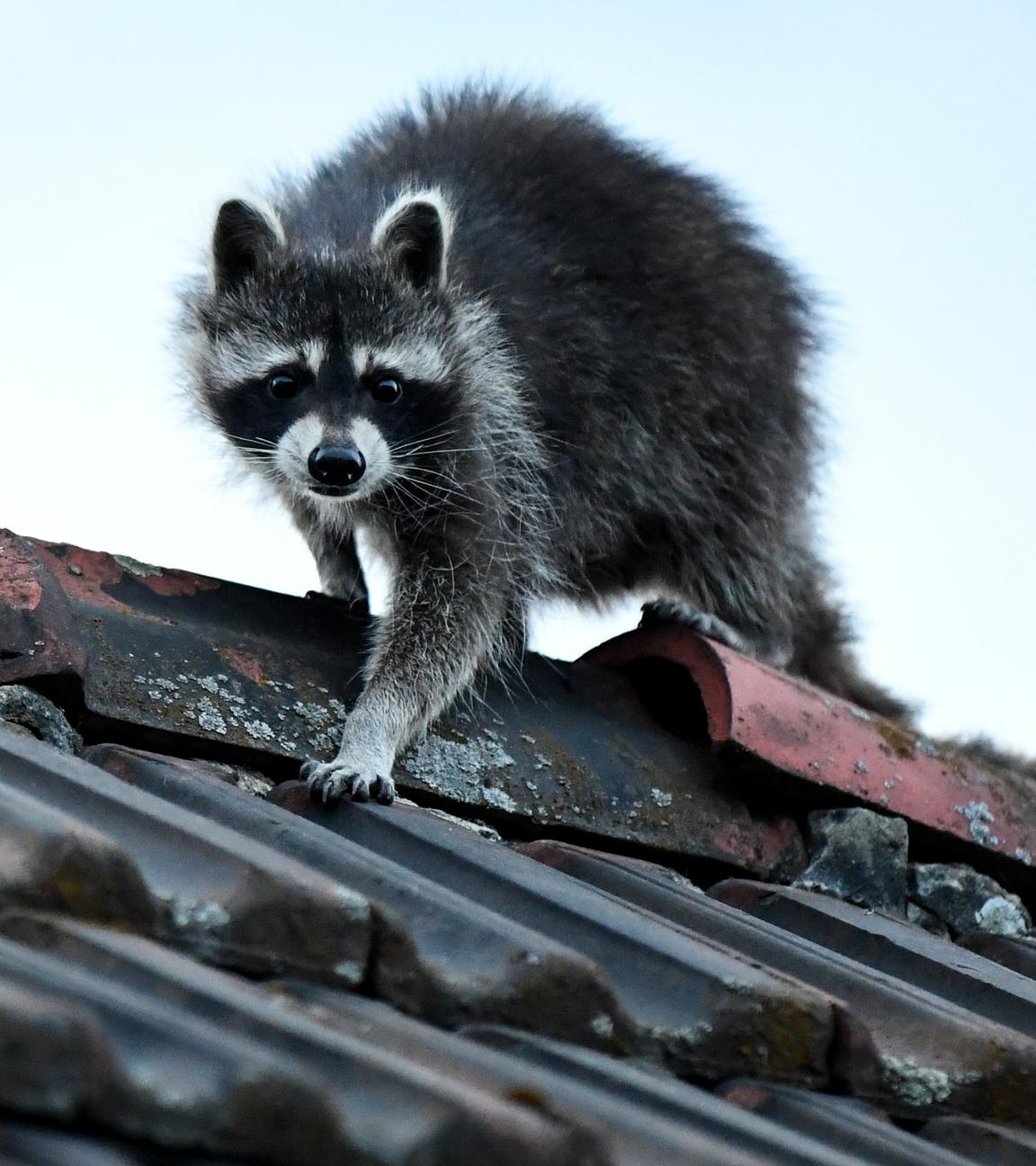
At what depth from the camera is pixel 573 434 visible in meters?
3.39

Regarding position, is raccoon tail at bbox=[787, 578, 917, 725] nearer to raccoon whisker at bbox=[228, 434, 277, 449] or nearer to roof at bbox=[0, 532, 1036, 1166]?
roof at bbox=[0, 532, 1036, 1166]

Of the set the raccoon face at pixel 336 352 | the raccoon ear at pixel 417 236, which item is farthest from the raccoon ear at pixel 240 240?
the raccoon ear at pixel 417 236

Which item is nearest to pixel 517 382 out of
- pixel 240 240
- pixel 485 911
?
pixel 240 240

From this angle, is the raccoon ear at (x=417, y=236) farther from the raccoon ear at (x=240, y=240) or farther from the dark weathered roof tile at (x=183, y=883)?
the dark weathered roof tile at (x=183, y=883)

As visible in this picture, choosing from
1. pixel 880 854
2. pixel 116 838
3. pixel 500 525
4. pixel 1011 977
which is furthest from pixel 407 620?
pixel 116 838

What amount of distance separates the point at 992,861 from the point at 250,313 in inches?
66.2

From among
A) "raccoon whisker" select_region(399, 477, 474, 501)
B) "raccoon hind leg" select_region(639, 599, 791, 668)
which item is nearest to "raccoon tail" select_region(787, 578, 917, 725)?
"raccoon hind leg" select_region(639, 599, 791, 668)

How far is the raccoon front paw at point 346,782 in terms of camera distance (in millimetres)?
1970

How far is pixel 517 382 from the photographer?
3264mm

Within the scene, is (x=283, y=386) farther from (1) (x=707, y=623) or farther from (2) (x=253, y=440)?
(1) (x=707, y=623)

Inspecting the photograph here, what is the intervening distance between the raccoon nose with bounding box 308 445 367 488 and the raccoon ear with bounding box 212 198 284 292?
55cm

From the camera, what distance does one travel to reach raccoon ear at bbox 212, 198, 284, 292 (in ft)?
10.8

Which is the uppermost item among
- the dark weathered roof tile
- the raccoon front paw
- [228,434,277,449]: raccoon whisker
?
[228,434,277,449]: raccoon whisker

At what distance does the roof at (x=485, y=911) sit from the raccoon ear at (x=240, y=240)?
94 centimetres
